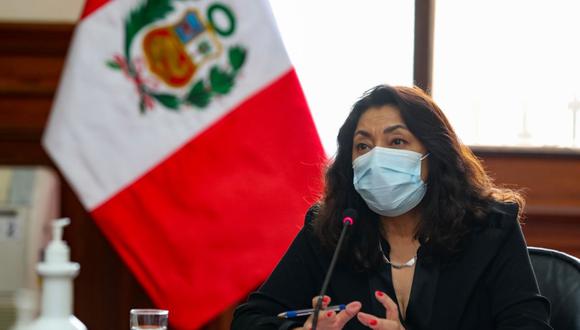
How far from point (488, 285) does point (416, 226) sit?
0.22 metres

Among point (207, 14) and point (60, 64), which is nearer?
point (207, 14)

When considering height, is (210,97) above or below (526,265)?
above

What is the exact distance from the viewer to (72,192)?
2762 millimetres

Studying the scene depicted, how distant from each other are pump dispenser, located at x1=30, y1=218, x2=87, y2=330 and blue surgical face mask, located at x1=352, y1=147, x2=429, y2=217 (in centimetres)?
109

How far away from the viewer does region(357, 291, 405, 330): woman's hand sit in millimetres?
1641

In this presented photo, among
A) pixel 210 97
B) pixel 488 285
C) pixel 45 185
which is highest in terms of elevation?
pixel 210 97

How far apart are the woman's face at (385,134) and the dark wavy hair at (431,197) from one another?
0.6 inches

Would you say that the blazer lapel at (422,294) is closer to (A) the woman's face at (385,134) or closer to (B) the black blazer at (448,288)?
(B) the black blazer at (448,288)

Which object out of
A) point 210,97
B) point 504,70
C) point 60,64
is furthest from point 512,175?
point 60,64

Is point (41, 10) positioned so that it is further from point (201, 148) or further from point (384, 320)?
point (384, 320)

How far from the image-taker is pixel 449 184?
2010mm

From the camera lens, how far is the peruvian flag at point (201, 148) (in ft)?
8.01

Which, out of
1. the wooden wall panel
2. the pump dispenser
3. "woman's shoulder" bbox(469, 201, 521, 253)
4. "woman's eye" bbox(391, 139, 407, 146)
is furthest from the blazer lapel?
the pump dispenser

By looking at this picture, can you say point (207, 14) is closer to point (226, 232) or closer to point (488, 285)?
point (226, 232)
